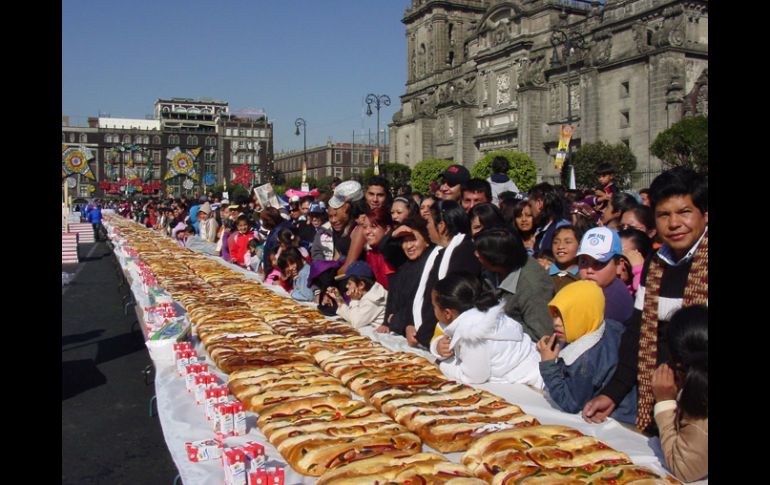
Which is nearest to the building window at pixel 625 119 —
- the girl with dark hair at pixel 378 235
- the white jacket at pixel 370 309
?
the girl with dark hair at pixel 378 235

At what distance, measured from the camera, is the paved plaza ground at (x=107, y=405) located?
5910 millimetres

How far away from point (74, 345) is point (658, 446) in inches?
359

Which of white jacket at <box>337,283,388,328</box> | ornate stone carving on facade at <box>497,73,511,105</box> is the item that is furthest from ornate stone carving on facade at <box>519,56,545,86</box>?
white jacket at <box>337,283,388,328</box>

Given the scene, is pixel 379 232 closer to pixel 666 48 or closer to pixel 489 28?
pixel 666 48

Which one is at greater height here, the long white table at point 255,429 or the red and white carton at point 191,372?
the red and white carton at point 191,372

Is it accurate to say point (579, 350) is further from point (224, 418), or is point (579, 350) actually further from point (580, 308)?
point (224, 418)

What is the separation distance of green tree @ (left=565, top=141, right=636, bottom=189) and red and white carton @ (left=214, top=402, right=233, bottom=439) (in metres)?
35.1

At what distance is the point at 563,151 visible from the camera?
25922mm

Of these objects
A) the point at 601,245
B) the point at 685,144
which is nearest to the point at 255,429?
the point at 601,245

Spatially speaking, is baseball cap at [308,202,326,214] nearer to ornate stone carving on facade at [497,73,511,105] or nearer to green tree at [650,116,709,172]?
green tree at [650,116,709,172]

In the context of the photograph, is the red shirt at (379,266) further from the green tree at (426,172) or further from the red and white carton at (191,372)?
the green tree at (426,172)

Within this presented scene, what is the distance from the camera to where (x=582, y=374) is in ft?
13.7

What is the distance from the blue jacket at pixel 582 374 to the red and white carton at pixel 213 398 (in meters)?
1.96
